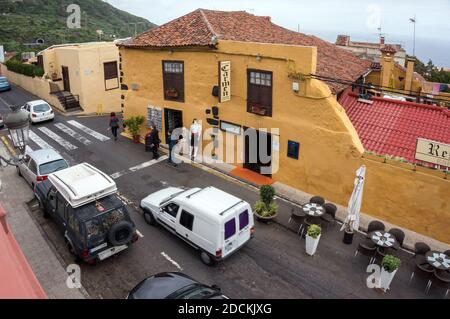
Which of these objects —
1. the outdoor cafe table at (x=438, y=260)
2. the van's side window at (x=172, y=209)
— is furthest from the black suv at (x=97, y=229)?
the outdoor cafe table at (x=438, y=260)

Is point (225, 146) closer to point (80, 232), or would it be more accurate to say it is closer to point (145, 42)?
point (145, 42)

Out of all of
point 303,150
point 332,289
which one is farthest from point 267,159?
point 332,289

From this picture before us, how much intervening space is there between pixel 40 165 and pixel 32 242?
397 centimetres

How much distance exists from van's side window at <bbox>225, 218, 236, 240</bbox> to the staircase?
22.1 metres

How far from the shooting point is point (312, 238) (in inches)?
452

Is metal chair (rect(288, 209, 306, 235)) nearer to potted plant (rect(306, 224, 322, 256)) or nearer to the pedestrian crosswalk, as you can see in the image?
potted plant (rect(306, 224, 322, 256))

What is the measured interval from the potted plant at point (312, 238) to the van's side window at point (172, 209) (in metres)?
4.33

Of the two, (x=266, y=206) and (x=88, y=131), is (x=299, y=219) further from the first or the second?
(x=88, y=131)

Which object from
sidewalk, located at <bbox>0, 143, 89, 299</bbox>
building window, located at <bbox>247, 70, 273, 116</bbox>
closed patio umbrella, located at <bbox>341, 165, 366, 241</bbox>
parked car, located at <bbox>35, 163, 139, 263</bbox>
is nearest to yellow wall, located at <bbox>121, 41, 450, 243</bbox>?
building window, located at <bbox>247, 70, 273, 116</bbox>

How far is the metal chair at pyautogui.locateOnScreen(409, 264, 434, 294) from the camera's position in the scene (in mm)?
10617

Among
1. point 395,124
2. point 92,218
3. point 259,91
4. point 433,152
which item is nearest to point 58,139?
point 259,91

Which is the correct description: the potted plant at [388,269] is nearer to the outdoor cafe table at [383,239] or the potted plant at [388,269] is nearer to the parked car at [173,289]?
the outdoor cafe table at [383,239]
